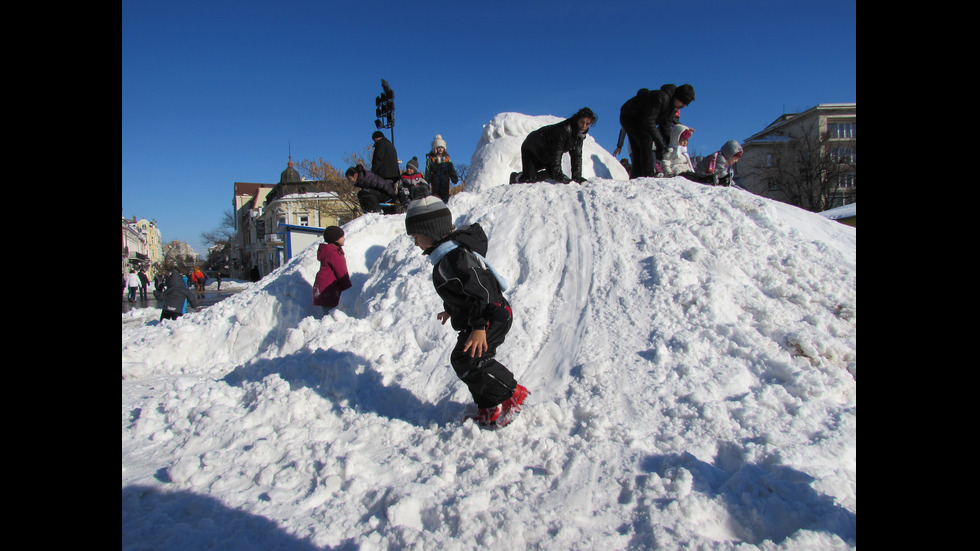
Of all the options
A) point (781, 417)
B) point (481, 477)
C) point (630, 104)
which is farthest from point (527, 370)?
point (630, 104)

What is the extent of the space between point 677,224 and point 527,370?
230cm

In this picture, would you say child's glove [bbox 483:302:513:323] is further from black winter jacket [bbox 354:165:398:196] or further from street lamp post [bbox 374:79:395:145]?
street lamp post [bbox 374:79:395:145]

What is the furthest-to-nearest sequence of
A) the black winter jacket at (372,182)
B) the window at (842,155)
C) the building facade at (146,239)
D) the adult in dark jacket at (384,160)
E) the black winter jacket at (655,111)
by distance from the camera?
the building facade at (146,239)
the window at (842,155)
the adult in dark jacket at (384,160)
the black winter jacket at (372,182)
the black winter jacket at (655,111)

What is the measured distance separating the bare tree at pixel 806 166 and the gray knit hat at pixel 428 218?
37485 millimetres

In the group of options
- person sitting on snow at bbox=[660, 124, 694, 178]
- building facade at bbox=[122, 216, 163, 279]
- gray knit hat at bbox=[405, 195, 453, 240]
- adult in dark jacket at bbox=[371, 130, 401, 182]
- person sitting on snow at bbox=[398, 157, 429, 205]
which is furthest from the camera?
building facade at bbox=[122, 216, 163, 279]

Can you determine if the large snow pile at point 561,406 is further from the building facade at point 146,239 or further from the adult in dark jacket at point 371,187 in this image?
the building facade at point 146,239

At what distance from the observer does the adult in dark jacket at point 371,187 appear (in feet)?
26.3

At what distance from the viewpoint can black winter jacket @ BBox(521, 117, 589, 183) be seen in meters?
6.23

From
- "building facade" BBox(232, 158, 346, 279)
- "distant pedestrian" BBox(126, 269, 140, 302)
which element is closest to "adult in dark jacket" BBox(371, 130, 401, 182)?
"distant pedestrian" BBox(126, 269, 140, 302)

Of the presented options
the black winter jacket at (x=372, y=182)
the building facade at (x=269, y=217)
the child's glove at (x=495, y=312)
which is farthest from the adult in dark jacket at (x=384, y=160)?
the building facade at (x=269, y=217)

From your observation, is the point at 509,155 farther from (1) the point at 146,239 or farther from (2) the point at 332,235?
(1) the point at 146,239

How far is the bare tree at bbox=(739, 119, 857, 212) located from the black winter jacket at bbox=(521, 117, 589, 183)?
3349 cm

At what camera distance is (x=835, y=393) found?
2.63m
